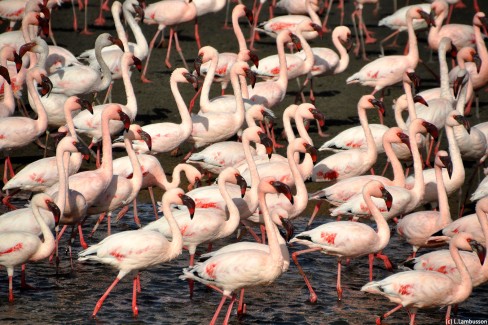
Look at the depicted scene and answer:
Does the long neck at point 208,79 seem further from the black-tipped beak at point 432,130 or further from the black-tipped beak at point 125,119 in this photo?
the black-tipped beak at point 432,130

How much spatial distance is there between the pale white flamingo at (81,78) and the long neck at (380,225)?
517 cm

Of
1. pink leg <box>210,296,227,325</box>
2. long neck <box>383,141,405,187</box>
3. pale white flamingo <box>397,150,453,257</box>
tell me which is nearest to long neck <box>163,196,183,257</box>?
pink leg <box>210,296,227,325</box>

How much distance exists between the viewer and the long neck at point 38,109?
12.1 m

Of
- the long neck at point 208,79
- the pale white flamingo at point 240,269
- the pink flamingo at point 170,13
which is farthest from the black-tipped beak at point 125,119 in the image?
the pink flamingo at point 170,13

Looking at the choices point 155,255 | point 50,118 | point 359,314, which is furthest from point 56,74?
point 359,314

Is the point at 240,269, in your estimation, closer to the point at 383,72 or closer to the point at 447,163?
the point at 447,163

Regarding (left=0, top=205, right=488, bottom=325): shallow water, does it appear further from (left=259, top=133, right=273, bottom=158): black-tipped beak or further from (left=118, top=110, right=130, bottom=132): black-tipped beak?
(left=118, top=110, right=130, bottom=132): black-tipped beak

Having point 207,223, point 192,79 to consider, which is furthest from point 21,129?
point 207,223

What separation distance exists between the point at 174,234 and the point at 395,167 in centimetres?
323

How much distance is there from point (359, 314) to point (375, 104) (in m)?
3.99

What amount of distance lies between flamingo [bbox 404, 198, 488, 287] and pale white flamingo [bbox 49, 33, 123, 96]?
5877 millimetres

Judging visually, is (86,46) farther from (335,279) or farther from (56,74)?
(335,279)

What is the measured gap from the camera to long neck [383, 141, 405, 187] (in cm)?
1121

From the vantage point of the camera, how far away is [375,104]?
12492 mm
